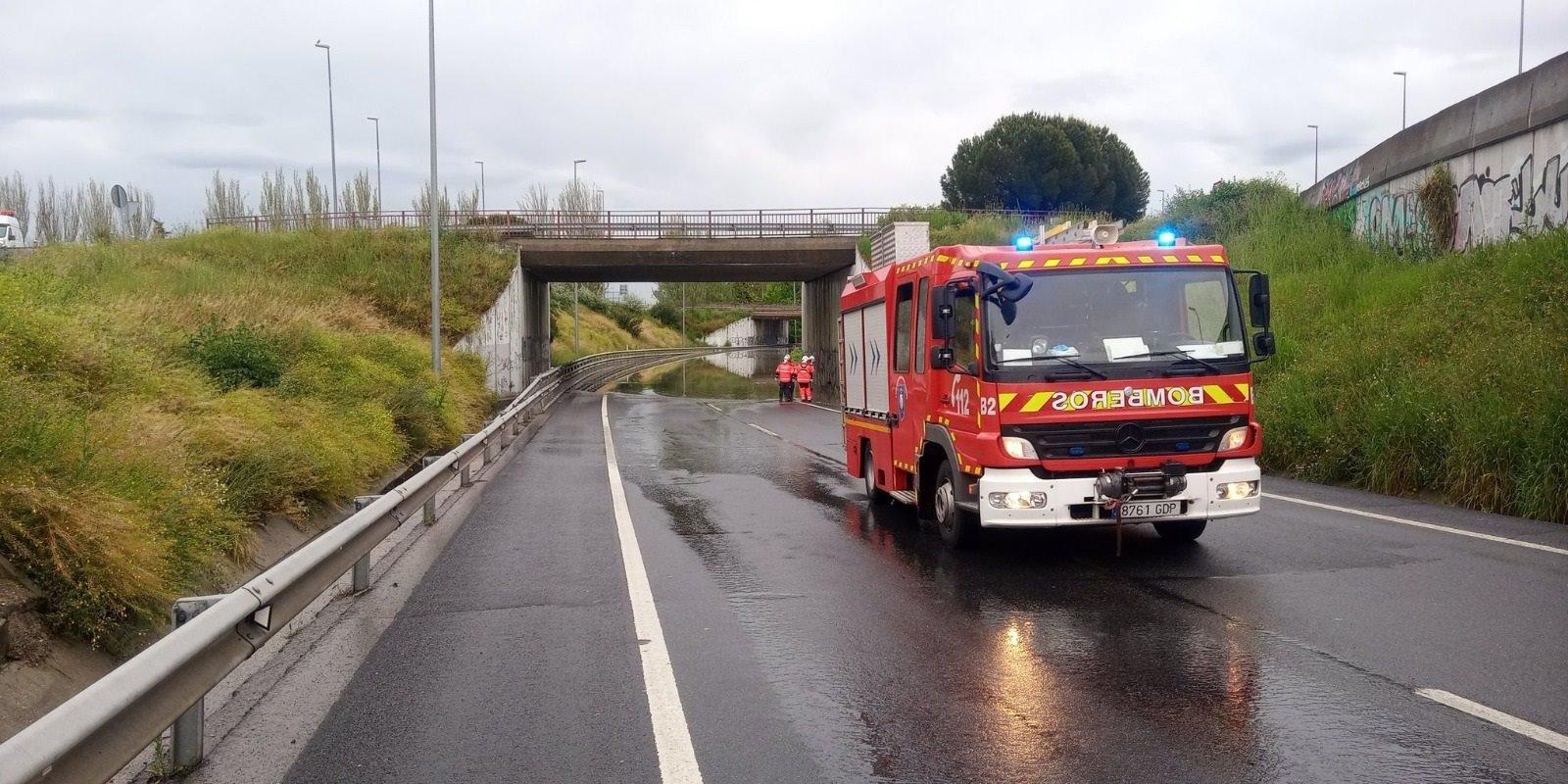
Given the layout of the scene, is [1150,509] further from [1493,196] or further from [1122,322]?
[1493,196]

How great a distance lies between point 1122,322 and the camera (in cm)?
888

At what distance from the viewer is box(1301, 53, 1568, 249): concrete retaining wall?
1797 cm

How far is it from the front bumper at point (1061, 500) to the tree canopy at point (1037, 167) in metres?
68.7

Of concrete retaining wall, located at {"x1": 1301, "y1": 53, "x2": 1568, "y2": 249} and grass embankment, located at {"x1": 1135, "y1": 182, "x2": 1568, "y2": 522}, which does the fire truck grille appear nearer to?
grass embankment, located at {"x1": 1135, "y1": 182, "x2": 1568, "y2": 522}

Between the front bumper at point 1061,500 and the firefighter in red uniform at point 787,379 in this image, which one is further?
the firefighter in red uniform at point 787,379

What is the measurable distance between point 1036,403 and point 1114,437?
630 mm

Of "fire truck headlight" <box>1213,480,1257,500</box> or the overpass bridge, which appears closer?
"fire truck headlight" <box>1213,480,1257,500</box>

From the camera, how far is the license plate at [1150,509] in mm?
8594

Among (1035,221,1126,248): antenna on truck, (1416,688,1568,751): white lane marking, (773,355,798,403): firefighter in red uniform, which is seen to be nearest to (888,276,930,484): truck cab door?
(1035,221,1126,248): antenna on truck

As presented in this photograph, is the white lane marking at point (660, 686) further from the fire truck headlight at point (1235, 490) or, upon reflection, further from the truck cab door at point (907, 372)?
the fire truck headlight at point (1235, 490)

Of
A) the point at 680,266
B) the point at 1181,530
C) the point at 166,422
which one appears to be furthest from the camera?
the point at 680,266

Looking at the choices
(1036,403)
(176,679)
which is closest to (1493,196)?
(1036,403)

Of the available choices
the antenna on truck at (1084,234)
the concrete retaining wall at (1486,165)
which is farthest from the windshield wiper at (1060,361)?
the concrete retaining wall at (1486,165)

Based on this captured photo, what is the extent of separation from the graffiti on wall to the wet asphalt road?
9414 mm
